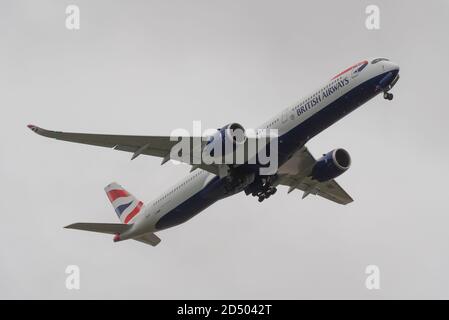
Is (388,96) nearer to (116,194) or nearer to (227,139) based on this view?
(227,139)

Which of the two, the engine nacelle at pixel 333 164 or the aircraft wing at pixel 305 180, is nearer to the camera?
the engine nacelle at pixel 333 164

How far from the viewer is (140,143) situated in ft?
139

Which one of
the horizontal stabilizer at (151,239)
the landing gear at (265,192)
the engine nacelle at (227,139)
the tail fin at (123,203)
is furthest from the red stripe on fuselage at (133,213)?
the engine nacelle at (227,139)

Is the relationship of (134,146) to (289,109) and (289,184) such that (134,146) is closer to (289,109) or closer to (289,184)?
(289,109)

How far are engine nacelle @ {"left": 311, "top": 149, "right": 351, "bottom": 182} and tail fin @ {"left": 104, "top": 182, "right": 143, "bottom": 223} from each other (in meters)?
12.4

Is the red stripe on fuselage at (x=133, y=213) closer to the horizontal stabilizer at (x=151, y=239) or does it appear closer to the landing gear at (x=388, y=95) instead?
the horizontal stabilizer at (x=151, y=239)

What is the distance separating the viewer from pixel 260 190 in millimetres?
45375

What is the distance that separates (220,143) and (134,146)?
4.83 meters

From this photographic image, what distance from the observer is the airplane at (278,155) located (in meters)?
40.7

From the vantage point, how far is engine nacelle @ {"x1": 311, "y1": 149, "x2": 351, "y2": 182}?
1826 inches

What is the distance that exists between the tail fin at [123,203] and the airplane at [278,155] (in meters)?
0.57

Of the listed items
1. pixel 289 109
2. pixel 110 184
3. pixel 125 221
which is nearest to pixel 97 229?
pixel 125 221

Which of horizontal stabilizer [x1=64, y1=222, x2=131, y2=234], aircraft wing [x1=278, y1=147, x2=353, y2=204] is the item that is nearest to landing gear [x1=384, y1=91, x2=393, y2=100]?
aircraft wing [x1=278, y1=147, x2=353, y2=204]

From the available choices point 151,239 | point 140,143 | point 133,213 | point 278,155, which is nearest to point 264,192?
point 278,155
